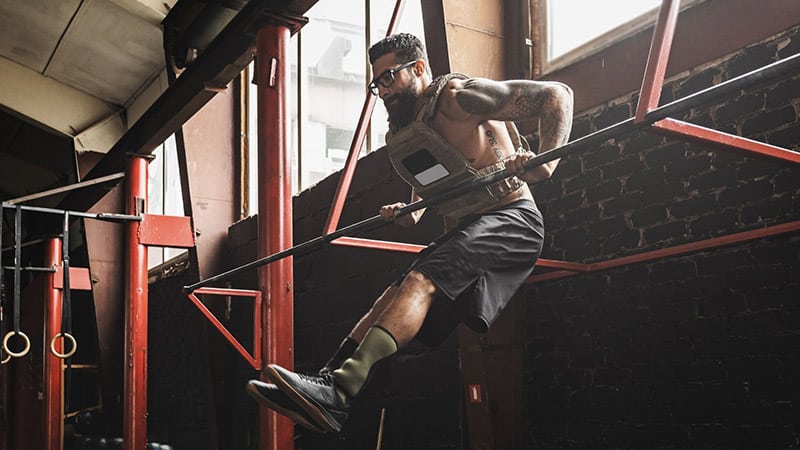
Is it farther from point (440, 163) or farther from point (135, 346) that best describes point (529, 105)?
point (135, 346)

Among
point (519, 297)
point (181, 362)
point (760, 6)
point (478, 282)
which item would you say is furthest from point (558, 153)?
point (181, 362)

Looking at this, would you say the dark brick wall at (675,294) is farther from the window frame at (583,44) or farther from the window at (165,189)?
the window at (165,189)

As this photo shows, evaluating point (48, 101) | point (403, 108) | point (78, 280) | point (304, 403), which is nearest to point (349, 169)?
point (403, 108)

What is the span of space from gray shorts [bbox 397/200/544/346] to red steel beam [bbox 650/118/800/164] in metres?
0.85

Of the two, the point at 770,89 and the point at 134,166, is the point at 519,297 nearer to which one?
the point at 770,89

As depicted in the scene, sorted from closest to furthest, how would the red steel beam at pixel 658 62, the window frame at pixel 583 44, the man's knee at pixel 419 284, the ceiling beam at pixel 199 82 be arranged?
the red steel beam at pixel 658 62
the man's knee at pixel 419 284
the window frame at pixel 583 44
the ceiling beam at pixel 199 82

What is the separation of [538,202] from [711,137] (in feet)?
6.70

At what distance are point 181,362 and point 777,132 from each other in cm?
761

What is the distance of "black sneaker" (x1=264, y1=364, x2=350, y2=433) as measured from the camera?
2.94m

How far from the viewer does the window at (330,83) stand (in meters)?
6.84

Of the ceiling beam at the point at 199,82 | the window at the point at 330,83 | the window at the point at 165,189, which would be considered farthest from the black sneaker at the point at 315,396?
the window at the point at 165,189

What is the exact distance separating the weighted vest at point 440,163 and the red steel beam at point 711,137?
0.87 metres

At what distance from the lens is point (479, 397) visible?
4.59m

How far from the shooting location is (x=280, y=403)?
3.03 meters
